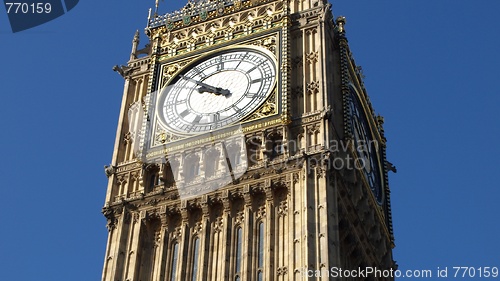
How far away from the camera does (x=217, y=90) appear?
126ft

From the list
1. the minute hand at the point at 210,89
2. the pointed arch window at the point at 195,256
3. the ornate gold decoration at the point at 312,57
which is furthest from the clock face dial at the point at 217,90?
the pointed arch window at the point at 195,256

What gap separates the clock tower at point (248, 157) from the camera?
33.6 metres

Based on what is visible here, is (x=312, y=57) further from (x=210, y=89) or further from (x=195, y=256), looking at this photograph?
(x=195, y=256)

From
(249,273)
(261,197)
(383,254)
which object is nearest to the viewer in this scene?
(249,273)

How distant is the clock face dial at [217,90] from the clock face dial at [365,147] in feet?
11.8

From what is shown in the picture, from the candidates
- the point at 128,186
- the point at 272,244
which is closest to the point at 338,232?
the point at 272,244

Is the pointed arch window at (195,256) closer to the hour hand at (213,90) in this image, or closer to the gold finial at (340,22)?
the hour hand at (213,90)

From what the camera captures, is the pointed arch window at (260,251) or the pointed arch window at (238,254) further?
the pointed arch window at (238,254)

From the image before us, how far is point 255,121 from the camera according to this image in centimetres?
3672

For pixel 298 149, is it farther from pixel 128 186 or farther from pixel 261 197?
pixel 128 186

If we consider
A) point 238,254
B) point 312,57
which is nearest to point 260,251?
point 238,254

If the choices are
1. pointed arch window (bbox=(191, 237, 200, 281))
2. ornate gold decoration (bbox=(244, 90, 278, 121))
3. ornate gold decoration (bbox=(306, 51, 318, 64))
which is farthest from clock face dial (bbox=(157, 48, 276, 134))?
pointed arch window (bbox=(191, 237, 200, 281))

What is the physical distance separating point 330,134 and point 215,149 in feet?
12.8

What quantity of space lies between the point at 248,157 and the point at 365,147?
19.5 feet
